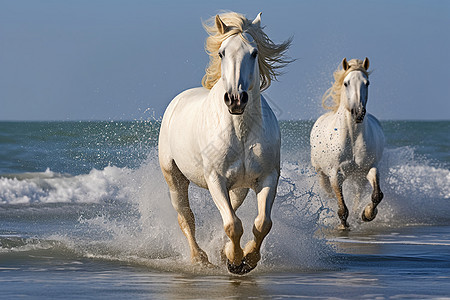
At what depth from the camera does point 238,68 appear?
527 centimetres

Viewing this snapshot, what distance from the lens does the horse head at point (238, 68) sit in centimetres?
514

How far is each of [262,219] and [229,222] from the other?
236 millimetres

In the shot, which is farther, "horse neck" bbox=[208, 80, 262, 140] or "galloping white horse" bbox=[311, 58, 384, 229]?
"galloping white horse" bbox=[311, 58, 384, 229]

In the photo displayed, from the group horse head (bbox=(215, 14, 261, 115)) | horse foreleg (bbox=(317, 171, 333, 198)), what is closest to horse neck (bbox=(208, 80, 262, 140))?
horse head (bbox=(215, 14, 261, 115))

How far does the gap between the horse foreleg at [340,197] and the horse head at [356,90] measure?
90 centimetres

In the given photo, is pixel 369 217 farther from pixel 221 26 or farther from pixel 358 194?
pixel 221 26

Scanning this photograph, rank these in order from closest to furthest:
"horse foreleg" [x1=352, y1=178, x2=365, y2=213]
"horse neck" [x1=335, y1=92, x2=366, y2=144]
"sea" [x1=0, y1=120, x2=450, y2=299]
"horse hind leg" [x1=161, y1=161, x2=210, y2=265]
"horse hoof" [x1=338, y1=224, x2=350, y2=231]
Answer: "sea" [x1=0, y1=120, x2=450, y2=299] < "horse hind leg" [x1=161, y1=161, x2=210, y2=265] < "horse hoof" [x1=338, y1=224, x2=350, y2=231] < "horse neck" [x1=335, y1=92, x2=366, y2=144] < "horse foreleg" [x1=352, y1=178, x2=365, y2=213]

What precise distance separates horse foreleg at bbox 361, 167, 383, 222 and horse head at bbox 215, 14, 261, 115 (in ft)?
16.4

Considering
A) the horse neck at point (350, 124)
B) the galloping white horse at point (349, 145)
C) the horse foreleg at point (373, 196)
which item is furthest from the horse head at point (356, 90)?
the horse foreleg at point (373, 196)

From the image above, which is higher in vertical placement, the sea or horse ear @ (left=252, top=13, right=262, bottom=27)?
horse ear @ (left=252, top=13, right=262, bottom=27)

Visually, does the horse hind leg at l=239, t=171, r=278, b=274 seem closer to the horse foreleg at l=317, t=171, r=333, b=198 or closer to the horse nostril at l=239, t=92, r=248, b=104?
the horse nostril at l=239, t=92, r=248, b=104

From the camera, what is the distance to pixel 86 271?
624cm

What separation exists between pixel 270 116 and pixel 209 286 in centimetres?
131

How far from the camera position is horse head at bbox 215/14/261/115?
5.14 m
